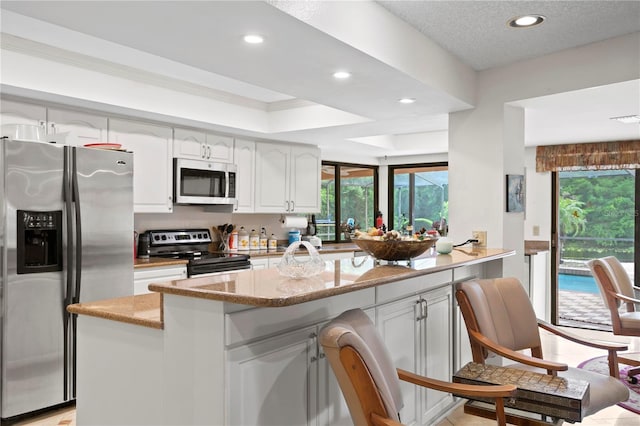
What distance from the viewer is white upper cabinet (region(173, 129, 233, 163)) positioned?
463cm

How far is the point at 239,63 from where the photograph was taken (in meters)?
2.73

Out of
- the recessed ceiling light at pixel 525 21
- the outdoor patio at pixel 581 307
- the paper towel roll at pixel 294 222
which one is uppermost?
the recessed ceiling light at pixel 525 21

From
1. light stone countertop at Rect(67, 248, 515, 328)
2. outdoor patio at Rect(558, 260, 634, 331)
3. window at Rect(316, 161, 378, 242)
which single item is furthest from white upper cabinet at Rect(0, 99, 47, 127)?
outdoor patio at Rect(558, 260, 634, 331)

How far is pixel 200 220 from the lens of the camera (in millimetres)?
5305

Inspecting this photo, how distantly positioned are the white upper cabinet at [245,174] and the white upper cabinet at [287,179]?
0.23 ft

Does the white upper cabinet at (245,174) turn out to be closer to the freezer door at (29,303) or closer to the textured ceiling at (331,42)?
the textured ceiling at (331,42)

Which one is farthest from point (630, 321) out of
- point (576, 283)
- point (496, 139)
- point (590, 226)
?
point (576, 283)

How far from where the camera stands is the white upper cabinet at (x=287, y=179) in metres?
5.48

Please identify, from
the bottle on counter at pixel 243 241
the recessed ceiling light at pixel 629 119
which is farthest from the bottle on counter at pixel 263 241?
the recessed ceiling light at pixel 629 119

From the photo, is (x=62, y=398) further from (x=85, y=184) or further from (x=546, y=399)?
(x=546, y=399)

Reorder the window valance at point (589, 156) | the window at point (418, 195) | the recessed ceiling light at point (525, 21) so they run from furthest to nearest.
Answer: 1. the window at point (418, 195)
2. the window valance at point (589, 156)
3. the recessed ceiling light at point (525, 21)

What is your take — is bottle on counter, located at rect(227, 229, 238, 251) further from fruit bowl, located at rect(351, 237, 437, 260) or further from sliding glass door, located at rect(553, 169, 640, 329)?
sliding glass door, located at rect(553, 169, 640, 329)

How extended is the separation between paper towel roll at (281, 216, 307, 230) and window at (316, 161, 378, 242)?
0.76 m

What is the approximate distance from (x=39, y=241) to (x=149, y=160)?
1396 mm
